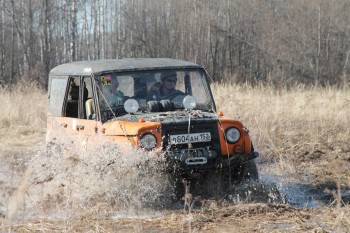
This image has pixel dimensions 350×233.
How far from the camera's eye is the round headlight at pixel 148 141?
656 cm

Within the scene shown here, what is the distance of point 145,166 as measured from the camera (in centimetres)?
646

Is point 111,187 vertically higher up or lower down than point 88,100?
lower down

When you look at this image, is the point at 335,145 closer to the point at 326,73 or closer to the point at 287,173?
the point at 287,173

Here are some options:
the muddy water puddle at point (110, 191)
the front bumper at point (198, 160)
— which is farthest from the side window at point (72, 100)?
the front bumper at point (198, 160)

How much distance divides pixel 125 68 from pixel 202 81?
105cm

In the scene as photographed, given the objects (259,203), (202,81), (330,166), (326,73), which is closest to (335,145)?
(330,166)

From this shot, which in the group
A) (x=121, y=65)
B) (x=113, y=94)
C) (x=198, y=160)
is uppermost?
(x=121, y=65)

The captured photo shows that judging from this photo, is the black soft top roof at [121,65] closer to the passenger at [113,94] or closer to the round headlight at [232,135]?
the passenger at [113,94]

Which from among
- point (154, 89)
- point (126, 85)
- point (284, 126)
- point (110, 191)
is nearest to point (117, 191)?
point (110, 191)

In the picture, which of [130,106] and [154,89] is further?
[154,89]

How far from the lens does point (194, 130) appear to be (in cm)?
682

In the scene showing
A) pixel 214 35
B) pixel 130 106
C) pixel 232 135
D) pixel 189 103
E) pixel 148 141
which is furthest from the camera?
pixel 214 35

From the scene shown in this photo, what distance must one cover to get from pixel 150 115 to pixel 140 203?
1.14m

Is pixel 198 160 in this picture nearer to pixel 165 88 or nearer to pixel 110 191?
pixel 110 191
